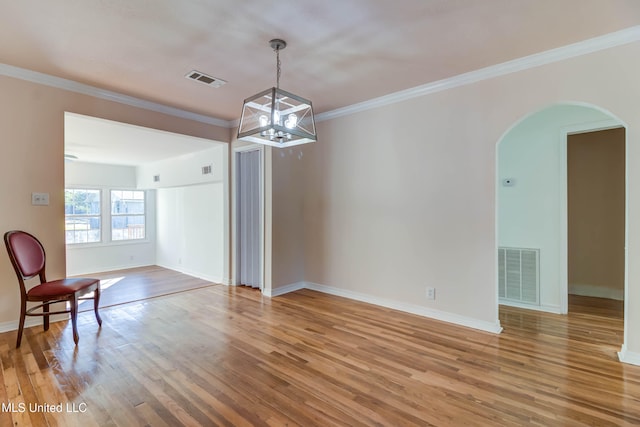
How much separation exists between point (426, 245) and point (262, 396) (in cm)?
242

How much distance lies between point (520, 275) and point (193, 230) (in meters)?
5.79

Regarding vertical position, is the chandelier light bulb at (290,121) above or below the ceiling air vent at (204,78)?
below

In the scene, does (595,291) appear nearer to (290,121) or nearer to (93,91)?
(290,121)

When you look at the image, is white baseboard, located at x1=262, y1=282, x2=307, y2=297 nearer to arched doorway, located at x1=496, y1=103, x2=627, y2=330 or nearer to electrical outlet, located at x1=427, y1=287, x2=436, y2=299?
electrical outlet, located at x1=427, y1=287, x2=436, y2=299

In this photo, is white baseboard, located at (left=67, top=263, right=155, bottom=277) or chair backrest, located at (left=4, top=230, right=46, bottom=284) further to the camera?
white baseboard, located at (left=67, top=263, right=155, bottom=277)

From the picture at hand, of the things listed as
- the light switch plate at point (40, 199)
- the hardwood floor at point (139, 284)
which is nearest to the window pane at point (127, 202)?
the hardwood floor at point (139, 284)

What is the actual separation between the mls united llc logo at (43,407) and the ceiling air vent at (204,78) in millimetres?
2956

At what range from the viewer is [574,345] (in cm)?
279

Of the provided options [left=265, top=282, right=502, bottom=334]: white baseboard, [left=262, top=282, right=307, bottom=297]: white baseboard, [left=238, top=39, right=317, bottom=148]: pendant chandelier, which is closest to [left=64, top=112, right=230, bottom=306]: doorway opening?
[left=262, top=282, right=307, bottom=297]: white baseboard

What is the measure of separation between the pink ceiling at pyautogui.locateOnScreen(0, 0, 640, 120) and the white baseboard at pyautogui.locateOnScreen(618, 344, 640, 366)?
261cm

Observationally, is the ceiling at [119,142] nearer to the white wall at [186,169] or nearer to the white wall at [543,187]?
the white wall at [186,169]

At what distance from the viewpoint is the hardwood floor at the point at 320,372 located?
6.13ft

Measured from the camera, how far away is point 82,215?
6.71 metres

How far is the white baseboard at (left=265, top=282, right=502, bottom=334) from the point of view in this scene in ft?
10.5
